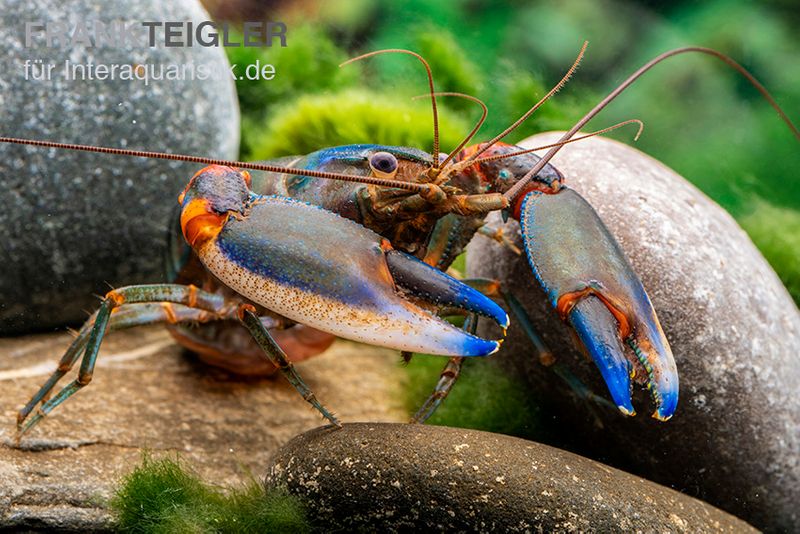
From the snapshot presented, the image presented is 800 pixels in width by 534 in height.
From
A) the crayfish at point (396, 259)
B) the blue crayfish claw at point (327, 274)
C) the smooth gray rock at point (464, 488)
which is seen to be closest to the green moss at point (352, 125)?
the crayfish at point (396, 259)

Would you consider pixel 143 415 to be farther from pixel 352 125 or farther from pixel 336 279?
pixel 352 125

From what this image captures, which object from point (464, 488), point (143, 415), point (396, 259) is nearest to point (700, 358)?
point (464, 488)

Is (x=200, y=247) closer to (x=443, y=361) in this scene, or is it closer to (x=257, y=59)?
(x=443, y=361)

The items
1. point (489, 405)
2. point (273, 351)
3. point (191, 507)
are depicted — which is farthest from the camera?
point (489, 405)

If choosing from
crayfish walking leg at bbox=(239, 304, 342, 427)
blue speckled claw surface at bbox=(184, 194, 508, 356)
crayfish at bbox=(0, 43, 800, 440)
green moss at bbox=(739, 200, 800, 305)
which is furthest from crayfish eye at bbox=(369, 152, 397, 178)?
green moss at bbox=(739, 200, 800, 305)

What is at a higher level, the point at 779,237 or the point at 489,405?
the point at 779,237

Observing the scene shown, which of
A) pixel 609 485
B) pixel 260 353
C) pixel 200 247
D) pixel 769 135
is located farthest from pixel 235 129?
pixel 769 135

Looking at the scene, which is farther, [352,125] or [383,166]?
[352,125]
